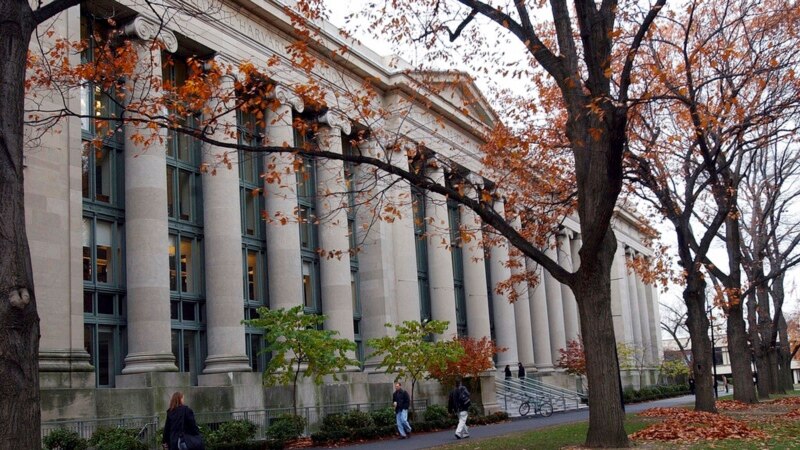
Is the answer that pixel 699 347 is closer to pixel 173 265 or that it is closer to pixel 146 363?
pixel 146 363

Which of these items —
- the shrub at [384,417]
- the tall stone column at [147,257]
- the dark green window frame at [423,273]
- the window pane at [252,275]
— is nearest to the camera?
the tall stone column at [147,257]

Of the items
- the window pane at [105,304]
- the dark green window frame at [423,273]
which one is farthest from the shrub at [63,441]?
the dark green window frame at [423,273]

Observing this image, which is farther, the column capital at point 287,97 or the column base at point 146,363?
the column capital at point 287,97

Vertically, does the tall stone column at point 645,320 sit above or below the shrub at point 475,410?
above

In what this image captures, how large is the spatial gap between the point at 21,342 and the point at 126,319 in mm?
18202

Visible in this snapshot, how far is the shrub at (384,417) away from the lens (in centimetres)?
3002

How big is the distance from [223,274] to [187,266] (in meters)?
1.63

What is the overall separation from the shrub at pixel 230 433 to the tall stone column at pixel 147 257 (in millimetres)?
3017

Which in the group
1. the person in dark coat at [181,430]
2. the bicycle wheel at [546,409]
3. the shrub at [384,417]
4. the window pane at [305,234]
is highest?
the window pane at [305,234]

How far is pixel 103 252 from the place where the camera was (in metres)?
26.7

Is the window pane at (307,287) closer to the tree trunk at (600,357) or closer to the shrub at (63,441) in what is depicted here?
the shrub at (63,441)

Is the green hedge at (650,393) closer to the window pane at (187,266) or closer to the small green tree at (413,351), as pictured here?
the small green tree at (413,351)

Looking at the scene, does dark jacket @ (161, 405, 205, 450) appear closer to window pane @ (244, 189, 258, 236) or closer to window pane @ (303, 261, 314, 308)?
window pane @ (244, 189, 258, 236)

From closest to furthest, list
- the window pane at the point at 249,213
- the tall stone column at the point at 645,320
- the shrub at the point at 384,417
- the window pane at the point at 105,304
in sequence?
the window pane at the point at 105,304 < the shrub at the point at 384,417 < the window pane at the point at 249,213 < the tall stone column at the point at 645,320
